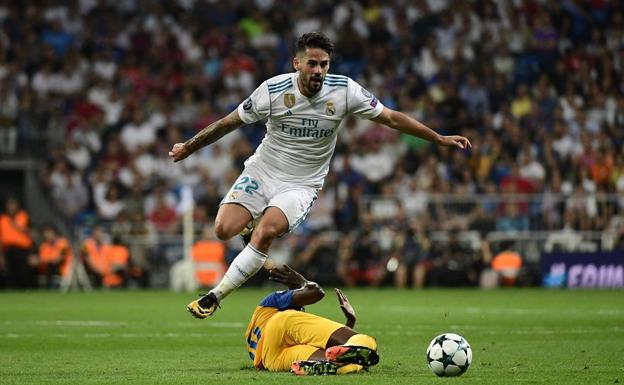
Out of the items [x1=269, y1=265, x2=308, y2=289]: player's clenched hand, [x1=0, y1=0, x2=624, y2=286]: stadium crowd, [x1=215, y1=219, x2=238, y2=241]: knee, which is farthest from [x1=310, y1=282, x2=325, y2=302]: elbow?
[x1=0, y1=0, x2=624, y2=286]: stadium crowd

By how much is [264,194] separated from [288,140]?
522 mm

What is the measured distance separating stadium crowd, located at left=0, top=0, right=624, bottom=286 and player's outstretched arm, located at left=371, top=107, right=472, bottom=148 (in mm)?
12681

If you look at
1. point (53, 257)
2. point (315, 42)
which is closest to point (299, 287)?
point (315, 42)

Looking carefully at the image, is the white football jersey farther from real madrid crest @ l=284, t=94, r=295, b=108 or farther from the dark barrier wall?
the dark barrier wall

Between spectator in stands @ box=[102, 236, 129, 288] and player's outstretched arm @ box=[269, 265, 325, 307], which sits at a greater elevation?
player's outstretched arm @ box=[269, 265, 325, 307]

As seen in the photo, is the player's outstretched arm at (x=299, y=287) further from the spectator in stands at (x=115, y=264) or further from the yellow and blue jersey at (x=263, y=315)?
the spectator in stands at (x=115, y=264)

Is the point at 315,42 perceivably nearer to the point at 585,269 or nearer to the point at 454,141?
the point at 454,141

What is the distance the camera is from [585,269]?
76.1 feet

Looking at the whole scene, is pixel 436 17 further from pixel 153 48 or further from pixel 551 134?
pixel 153 48

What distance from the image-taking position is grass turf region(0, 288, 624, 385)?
8.69 m

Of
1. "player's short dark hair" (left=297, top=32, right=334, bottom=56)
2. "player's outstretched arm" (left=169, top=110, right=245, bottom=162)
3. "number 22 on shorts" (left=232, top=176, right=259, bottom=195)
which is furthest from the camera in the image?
"number 22 on shorts" (left=232, top=176, right=259, bottom=195)

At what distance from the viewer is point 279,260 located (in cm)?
2434

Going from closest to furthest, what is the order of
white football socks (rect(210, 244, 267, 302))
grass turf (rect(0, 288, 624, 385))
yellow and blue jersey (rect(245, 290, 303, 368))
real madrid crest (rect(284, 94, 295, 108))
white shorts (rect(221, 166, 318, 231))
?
grass turf (rect(0, 288, 624, 385)) < yellow and blue jersey (rect(245, 290, 303, 368)) < white football socks (rect(210, 244, 267, 302)) < real madrid crest (rect(284, 94, 295, 108)) < white shorts (rect(221, 166, 318, 231))

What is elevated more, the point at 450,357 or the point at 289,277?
the point at 289,277
